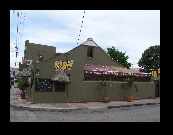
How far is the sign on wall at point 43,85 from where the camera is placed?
18.4 metres

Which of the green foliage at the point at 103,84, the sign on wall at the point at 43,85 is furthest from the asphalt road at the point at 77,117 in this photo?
the green foliage at the point at 103,84

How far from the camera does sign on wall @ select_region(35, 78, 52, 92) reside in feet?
60.4

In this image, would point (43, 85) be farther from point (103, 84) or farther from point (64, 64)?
point (103, 84)

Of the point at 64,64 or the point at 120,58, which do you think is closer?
the point at 64,64

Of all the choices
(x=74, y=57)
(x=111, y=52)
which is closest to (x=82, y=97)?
(x=74, y=57)

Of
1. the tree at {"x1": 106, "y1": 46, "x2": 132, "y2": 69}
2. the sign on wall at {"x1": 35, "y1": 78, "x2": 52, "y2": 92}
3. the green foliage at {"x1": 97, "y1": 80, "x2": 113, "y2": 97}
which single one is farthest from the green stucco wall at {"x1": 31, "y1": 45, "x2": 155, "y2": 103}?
the tree at {"x1": 106, "y1": 46, "x2": 132, "y2": 69}

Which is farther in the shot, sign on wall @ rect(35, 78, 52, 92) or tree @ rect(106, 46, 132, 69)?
tree @ rect(106, 46, 132, 69)

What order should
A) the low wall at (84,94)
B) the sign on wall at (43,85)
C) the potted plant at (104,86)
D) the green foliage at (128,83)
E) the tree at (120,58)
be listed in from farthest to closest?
the tree at (120,58), the green foliage at (128,83), the potted plant at (104,86), the low wall at (84,94), the sign on wall at (43,85)

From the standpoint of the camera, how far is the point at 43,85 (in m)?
18.6

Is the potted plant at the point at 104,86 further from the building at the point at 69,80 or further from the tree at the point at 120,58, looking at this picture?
the tree at the point at 120,58

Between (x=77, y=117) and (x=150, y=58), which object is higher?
(x=150, y=58)

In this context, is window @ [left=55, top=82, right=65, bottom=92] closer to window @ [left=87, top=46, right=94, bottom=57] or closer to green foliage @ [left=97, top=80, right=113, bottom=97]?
green foliage @ [left=97, top=80, right=113, bottom=97]

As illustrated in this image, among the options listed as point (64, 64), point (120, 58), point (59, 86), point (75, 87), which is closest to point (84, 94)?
point (75, 87)

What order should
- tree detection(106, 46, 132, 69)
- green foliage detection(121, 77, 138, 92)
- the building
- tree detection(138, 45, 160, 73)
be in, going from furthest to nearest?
1. tree detection(138, 45, 160, 73)
2. tree detection(106, 46, 132, 69)
3. green foliage detection(121, 77, 138, 92)
4. the building
